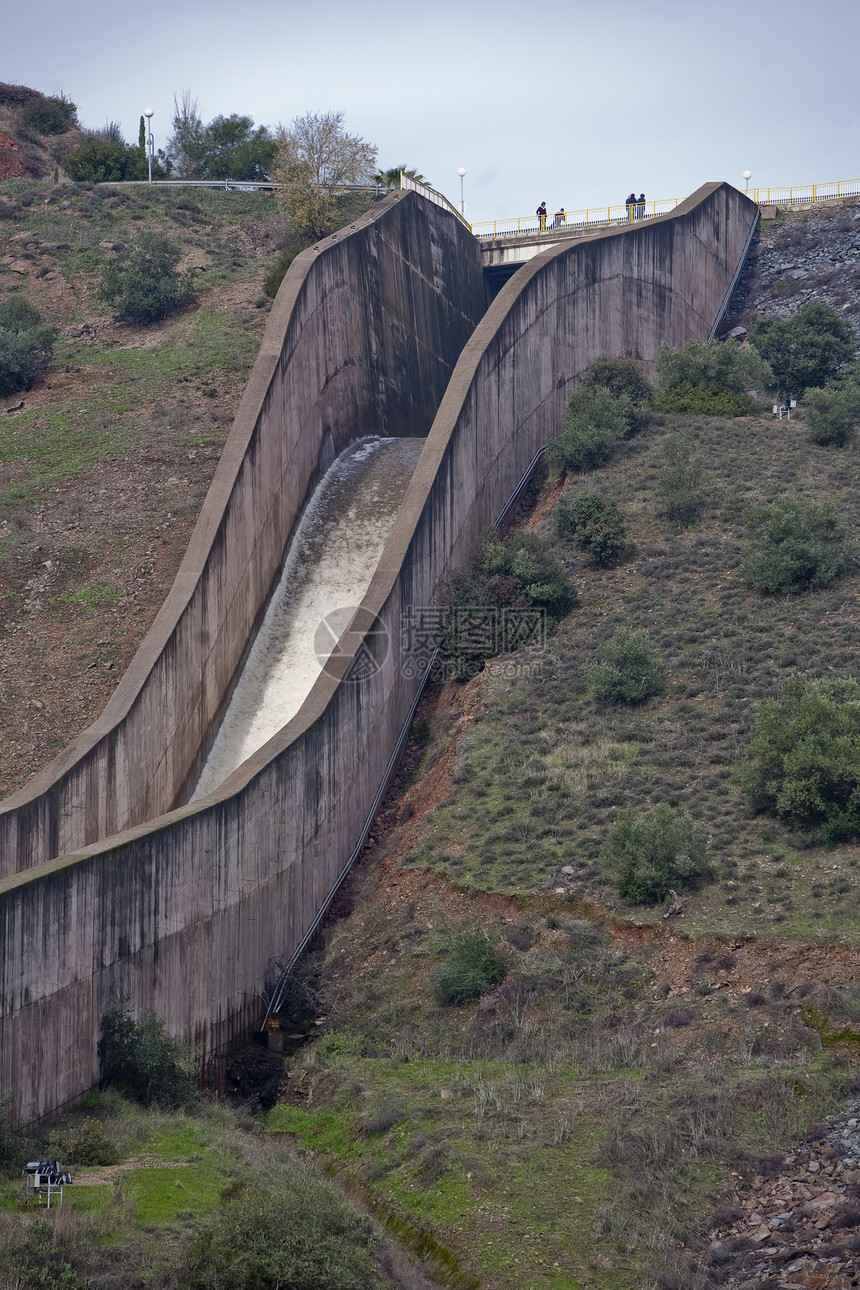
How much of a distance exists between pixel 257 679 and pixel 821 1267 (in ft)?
47.5

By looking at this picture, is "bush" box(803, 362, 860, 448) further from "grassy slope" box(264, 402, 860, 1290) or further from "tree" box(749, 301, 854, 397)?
"grassy slope" box(264, 402, 860, 1290)

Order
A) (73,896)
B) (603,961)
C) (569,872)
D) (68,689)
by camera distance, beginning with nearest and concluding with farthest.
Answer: (73,896), (603,961), (569,872), (68,689)

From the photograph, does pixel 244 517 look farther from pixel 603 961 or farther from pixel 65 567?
pixel 603 961

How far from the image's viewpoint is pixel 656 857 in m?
15.9

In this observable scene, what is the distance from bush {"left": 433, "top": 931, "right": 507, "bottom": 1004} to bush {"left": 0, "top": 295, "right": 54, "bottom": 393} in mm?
20718

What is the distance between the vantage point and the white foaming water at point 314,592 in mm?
20750

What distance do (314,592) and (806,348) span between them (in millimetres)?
17099

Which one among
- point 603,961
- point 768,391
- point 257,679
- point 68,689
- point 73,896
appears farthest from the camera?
point 768,391

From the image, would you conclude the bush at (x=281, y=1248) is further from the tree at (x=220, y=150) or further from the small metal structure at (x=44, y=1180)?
the tree at (x=220, y=150)

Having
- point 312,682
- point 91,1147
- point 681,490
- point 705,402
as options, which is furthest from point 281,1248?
point 705,402

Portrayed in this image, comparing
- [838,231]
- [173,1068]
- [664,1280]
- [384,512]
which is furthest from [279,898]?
[838,231]

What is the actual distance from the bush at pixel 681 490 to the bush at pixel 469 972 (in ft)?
42.1

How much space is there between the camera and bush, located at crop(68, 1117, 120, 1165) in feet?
37.3

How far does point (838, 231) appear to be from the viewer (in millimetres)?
42656
